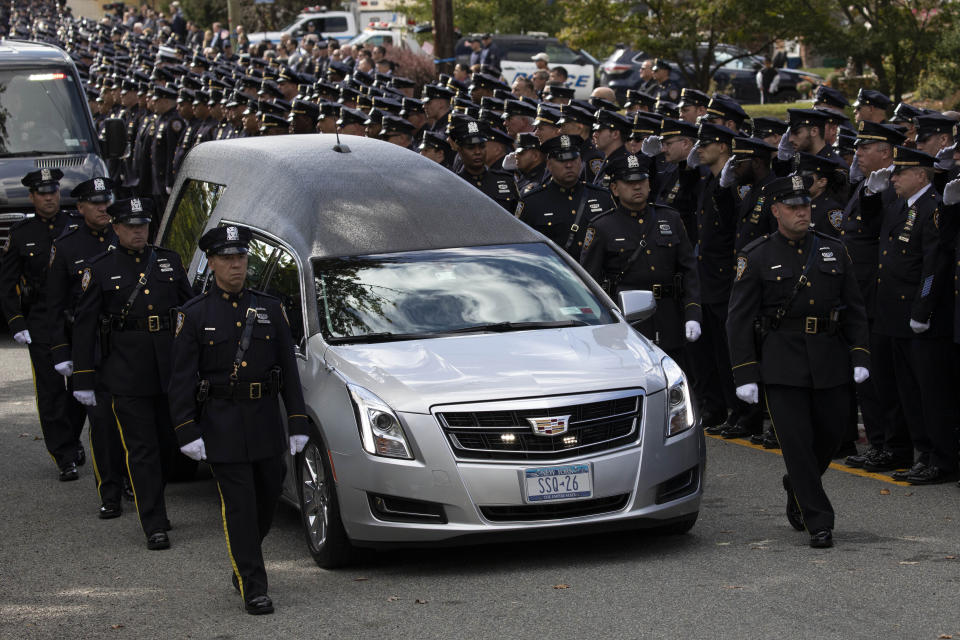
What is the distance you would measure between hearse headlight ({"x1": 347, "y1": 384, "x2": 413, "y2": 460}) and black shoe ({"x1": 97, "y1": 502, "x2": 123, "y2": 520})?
256 centimetres

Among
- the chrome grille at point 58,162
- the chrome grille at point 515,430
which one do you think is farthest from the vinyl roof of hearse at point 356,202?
the chrome grille at point 58,162

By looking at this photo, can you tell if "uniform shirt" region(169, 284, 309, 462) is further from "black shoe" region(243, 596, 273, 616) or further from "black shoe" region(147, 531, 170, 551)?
"black shoe" region(147, 531, 170, 551)

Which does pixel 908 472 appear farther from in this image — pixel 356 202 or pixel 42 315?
pixel 42 315

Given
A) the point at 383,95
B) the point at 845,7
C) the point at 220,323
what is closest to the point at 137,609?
the point at 220,323

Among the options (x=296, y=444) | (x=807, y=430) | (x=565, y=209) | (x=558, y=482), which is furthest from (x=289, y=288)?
(x=565, y=209)

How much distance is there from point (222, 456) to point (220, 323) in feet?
2.10

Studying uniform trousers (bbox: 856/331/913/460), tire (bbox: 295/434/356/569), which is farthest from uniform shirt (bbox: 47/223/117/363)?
uniform trousers (bbox: 856/331/913/460)

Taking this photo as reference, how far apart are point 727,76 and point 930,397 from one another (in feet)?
97.1

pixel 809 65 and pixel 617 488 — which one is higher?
pixel 617 488

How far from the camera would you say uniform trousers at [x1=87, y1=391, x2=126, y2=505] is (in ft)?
30.3

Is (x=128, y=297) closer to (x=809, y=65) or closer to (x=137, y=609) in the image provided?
(x=137, y=609)

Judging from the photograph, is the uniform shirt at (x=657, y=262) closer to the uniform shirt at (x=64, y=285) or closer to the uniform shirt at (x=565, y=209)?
the uniform shirt at (x=565, y=209)

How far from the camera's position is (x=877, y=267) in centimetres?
1009

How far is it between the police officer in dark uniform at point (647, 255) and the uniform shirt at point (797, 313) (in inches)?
85.0
